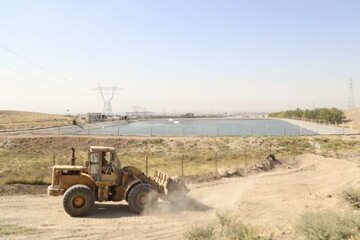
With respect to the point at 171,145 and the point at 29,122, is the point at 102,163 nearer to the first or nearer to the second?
the point at 171,145

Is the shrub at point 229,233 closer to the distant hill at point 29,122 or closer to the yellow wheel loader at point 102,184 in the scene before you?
the yellow wheel loader at point 102,184

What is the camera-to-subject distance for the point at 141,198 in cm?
1527

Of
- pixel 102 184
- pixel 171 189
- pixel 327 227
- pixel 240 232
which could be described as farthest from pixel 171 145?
pixel 327 227

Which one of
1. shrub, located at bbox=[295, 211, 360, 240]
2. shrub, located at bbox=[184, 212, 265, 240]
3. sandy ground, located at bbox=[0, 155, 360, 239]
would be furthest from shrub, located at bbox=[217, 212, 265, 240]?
shrub, located at bbox=[295, 211, 360, 240]

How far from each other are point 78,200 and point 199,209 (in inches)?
197

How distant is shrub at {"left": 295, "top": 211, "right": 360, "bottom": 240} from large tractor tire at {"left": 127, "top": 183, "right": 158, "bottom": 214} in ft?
22.1

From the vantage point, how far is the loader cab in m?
15.2

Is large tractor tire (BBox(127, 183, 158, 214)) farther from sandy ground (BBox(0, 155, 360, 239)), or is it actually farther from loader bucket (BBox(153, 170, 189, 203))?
loader bucket (BBox(153, 170, 189, 203))

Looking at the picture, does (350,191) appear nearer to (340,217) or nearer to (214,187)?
(340,217)

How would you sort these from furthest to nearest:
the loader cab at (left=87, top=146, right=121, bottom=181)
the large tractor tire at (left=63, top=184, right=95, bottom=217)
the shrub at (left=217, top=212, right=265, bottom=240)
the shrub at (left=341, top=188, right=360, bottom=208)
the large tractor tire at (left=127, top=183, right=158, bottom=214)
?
the loader cab at (left=87, top=146, right=121, bottom=181) → the large tractor tire at (left=127, top=183, right=158, bottom=214) → the large tractor tire at (left=63, top=184, right=95, bottom=217) → the shrub at (left=341, top=188, right=360, bottom=208) → the shrub at (left=217, top=212, right=265, bottom=240)

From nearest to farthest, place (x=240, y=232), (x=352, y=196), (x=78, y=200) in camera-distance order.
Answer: (x=240, y=232) → (x=352, y=196) → (x=78, y=200)

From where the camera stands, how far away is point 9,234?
12.2 m

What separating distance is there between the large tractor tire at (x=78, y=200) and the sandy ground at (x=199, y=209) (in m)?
0.30

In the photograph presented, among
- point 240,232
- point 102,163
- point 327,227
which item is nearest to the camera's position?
point 327,227
